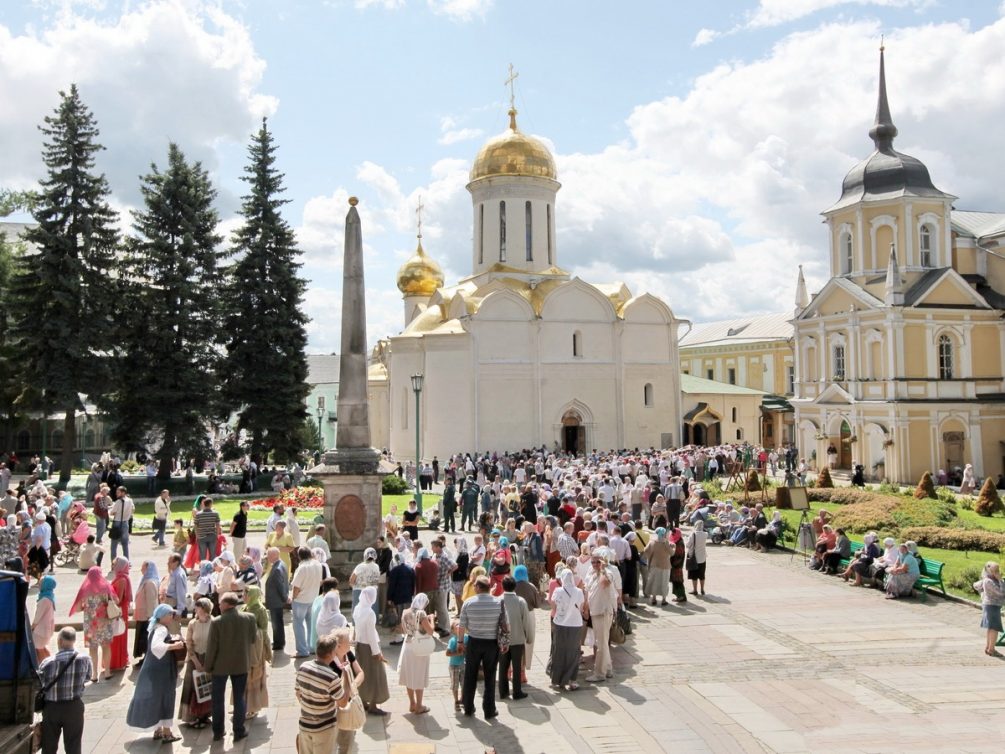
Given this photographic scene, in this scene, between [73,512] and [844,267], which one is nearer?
[73,512]

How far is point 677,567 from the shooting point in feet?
45.3

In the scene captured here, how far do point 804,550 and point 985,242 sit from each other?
24539 millimetres

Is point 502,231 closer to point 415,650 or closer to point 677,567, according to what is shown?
point 677,567

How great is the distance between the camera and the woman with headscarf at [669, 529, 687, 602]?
13.7 metres

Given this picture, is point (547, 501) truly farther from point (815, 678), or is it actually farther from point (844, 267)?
point (844, 267)

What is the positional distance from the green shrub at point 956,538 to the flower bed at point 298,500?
15258 millimetres

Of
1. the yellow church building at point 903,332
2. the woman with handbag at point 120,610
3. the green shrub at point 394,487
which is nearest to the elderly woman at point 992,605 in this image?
the woman with handbag at point 120,610

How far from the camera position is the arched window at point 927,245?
111 feet

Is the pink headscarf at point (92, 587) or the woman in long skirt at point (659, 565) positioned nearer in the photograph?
the pink headscarf at point (92, 587)

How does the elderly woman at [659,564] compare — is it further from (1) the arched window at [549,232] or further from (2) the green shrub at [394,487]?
(1) the arched window at [549,232]

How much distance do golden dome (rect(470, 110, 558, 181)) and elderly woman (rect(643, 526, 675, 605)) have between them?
29959 millimetres

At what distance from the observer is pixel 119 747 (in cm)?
761

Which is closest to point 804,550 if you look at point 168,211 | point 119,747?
point 119,747

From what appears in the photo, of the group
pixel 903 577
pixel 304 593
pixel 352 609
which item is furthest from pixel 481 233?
pixel 304 593
